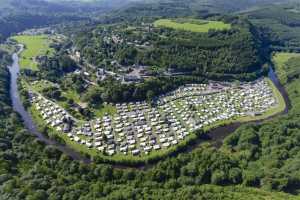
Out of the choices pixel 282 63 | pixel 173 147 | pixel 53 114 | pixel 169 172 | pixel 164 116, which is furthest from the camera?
pixel 282 63

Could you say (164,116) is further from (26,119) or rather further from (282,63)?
(282,63)

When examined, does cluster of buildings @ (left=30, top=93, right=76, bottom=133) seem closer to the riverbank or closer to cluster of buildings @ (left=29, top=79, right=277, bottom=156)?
cluster of buildings @ (left=29, top=79, right=277, bottom=156)

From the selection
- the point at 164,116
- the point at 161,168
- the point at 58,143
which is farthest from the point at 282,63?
the point at 58,143

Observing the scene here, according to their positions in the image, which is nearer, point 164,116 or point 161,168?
point 161,168

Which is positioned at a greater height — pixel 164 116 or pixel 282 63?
pixel 282 63

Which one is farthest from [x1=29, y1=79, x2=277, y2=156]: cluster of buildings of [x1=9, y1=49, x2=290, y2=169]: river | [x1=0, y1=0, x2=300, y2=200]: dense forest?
[x1=0, y1=0, x2=300, y2=200]: dense forest

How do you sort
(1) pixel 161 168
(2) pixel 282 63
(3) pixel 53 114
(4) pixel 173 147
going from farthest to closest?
(2) pixel 282 63 < (3) pixel 53 114 < (4) pixel 173 147 < (1) pixel 161 168
